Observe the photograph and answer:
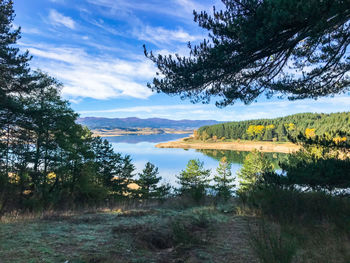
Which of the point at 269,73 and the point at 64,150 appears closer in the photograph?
the point at 269,73

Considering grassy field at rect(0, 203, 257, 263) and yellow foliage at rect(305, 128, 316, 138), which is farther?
yellow foliage at rect(305, 128, 316, 138)

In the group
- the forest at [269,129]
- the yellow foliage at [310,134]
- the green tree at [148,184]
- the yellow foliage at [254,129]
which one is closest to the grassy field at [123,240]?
the yellow foliage at [310,134]

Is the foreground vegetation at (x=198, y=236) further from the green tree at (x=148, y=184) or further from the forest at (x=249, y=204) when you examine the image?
the green tree at (x=148, y=184)

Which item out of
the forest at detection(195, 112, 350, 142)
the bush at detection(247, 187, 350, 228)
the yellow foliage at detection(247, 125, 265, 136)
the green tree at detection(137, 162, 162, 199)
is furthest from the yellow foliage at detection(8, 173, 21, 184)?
the yellow foliage at detection(247, 125, 265, 136)

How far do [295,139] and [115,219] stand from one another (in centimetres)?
509

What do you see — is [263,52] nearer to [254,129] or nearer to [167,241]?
[167,241]

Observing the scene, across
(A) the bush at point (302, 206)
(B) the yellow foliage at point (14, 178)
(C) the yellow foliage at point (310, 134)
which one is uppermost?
(C) the yellow foliage at point (310, 134)

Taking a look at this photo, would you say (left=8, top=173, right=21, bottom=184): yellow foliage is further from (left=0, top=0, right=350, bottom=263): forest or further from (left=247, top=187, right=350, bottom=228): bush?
(left=247, top=187, right=350, bottom=228): bush

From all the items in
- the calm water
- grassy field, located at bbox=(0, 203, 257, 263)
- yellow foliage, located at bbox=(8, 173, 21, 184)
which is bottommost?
the calm water

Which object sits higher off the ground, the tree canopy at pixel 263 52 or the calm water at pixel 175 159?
the tree canopy at pixel 263 52

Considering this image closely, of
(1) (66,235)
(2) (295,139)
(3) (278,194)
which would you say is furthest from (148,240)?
(2) (295,139)

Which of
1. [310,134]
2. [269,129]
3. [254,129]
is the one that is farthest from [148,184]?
[269,129]

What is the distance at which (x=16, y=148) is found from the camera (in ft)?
43.8

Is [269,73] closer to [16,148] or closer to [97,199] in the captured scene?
[16,148]
